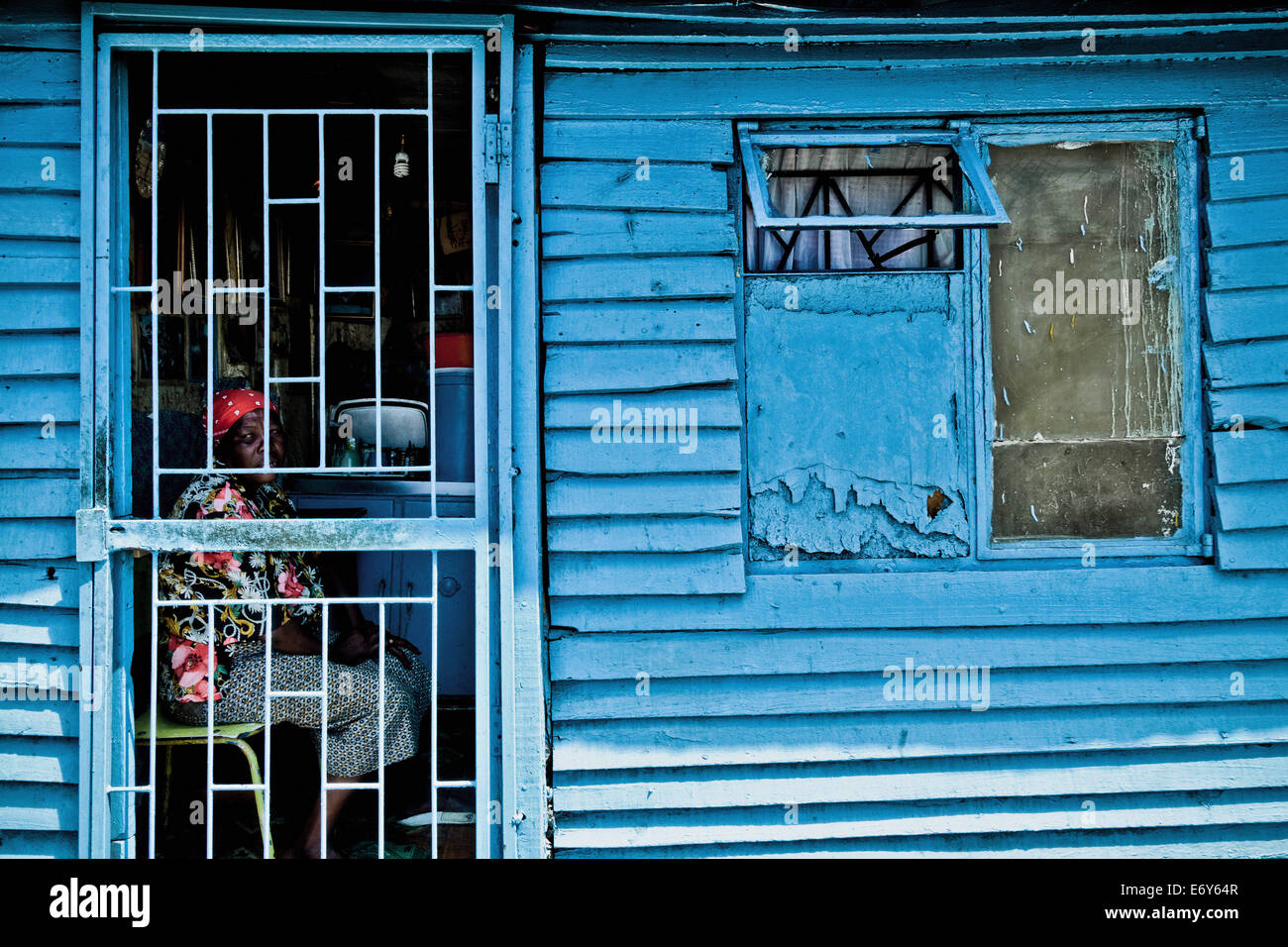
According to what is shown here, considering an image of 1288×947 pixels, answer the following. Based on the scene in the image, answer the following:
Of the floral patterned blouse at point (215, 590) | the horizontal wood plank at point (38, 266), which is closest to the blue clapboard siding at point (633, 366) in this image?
the floral patterned blouse at point (215, 590)

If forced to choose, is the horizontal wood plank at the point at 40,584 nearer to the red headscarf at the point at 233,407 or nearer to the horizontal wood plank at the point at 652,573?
the red headscarf at the point at 233,407

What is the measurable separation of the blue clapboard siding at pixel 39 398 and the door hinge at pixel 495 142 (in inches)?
52.7

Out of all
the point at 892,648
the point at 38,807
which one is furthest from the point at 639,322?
the point at 38,807

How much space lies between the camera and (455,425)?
4.23 metres

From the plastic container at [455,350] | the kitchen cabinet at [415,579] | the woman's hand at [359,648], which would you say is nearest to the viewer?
the woman's hand at [359,648]

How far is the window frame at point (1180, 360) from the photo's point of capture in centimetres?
300

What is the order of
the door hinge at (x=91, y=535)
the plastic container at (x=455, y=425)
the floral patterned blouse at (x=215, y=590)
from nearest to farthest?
the door hinge at (x=91, y=535)
the floral patterned blouse at (x=215, y=590)
the plastic container at (x=455, y=425)

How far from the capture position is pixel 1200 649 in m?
2.96

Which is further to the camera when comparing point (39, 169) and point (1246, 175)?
point (1246, 175)

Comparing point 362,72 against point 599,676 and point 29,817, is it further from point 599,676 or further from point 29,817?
point 29,817

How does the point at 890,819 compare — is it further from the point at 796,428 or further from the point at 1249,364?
the point at 1249,364

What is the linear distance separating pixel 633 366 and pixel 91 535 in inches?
72.1

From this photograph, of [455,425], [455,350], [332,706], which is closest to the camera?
[332,706]

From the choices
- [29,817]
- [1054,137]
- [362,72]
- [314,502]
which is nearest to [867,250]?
[1054,137]
